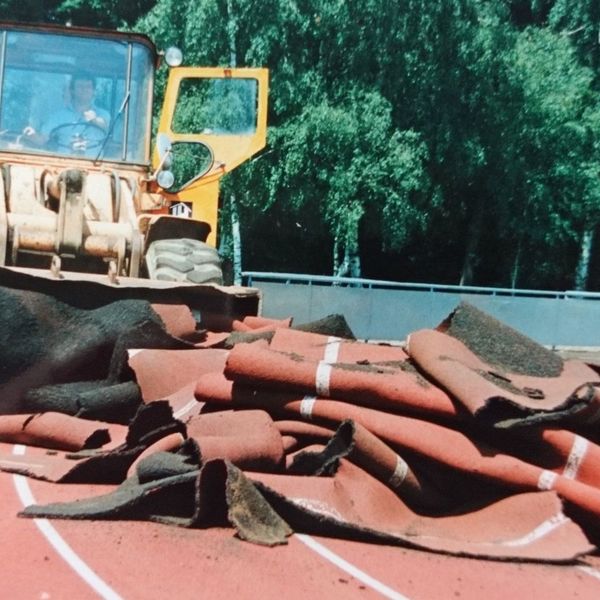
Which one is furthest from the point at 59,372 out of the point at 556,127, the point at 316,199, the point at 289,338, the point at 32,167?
the point at 556,127

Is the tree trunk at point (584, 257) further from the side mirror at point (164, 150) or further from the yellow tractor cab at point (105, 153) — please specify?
the side mirror at point (164, 150)

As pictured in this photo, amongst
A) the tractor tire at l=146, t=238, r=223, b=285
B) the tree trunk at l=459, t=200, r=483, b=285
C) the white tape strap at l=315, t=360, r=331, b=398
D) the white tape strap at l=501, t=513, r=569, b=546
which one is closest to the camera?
the white tape strap at l=501, t=513, r=569, b=546

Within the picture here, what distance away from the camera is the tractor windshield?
35.9ft

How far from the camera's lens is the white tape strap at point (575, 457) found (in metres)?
6.50

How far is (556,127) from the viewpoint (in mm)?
30594

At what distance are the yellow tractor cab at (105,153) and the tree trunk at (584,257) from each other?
22.3 metres

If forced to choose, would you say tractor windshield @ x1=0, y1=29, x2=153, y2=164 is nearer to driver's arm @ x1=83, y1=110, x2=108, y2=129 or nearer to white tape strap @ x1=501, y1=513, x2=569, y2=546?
driver's arm @ x1=83, y1=110, x2=108, y2=129

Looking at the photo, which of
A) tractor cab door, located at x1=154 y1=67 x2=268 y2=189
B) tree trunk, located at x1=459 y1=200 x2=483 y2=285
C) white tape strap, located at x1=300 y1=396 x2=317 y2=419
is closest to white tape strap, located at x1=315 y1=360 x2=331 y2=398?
white tape strap, located at x1=300 y1=396 x2=317 y2=419

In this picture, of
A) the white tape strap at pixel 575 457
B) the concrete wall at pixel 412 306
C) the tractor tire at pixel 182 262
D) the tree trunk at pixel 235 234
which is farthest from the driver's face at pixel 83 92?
the tree trunk at pixel 235 234

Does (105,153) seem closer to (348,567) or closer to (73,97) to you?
(73,97)

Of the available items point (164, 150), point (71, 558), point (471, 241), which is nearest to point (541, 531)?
point (71, 558)

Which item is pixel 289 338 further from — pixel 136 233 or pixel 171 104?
pixel 171 104

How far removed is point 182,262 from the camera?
10117 millimetres

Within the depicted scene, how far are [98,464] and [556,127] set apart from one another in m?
25.7
